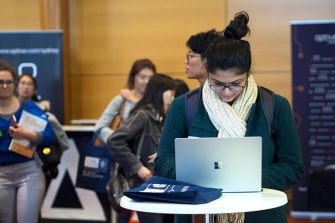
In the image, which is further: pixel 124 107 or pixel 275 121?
pixel 124 107

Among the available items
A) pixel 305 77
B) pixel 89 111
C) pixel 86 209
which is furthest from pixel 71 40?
pixel 305 77

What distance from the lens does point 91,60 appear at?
6.68 metres

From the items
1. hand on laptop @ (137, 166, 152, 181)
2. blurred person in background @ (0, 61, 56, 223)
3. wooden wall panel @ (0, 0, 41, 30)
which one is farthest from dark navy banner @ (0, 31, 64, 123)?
hand on laptop @ (137, 166, 152, 181)

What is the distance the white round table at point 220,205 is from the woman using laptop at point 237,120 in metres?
0.23

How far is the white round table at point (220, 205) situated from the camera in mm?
1601

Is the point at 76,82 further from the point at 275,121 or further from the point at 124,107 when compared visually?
the point at 275,121

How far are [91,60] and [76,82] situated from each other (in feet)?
1.05

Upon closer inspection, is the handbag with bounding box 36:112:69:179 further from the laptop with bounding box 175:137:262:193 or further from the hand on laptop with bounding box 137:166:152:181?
the laptop with bounding box 175:137:262:193

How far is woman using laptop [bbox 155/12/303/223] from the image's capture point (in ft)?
6.45

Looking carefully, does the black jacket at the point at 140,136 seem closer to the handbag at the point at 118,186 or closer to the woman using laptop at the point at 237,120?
the handbag at the point at 118,186

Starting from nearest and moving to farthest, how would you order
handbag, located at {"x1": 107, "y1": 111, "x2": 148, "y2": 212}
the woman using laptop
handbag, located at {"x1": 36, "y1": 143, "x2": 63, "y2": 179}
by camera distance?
1. the woman using laptop
2. handbag, located at {"x1": 107, "y1": 111, "x2": 148, "y2": 212}
3. handbag, located at {"x1": 36, "y1": 143, "x2": 63, "y2": 179}

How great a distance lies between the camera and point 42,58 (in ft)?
19.2

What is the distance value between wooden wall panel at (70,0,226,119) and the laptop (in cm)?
456

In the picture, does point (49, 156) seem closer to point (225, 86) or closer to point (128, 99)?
point (128, 99)
